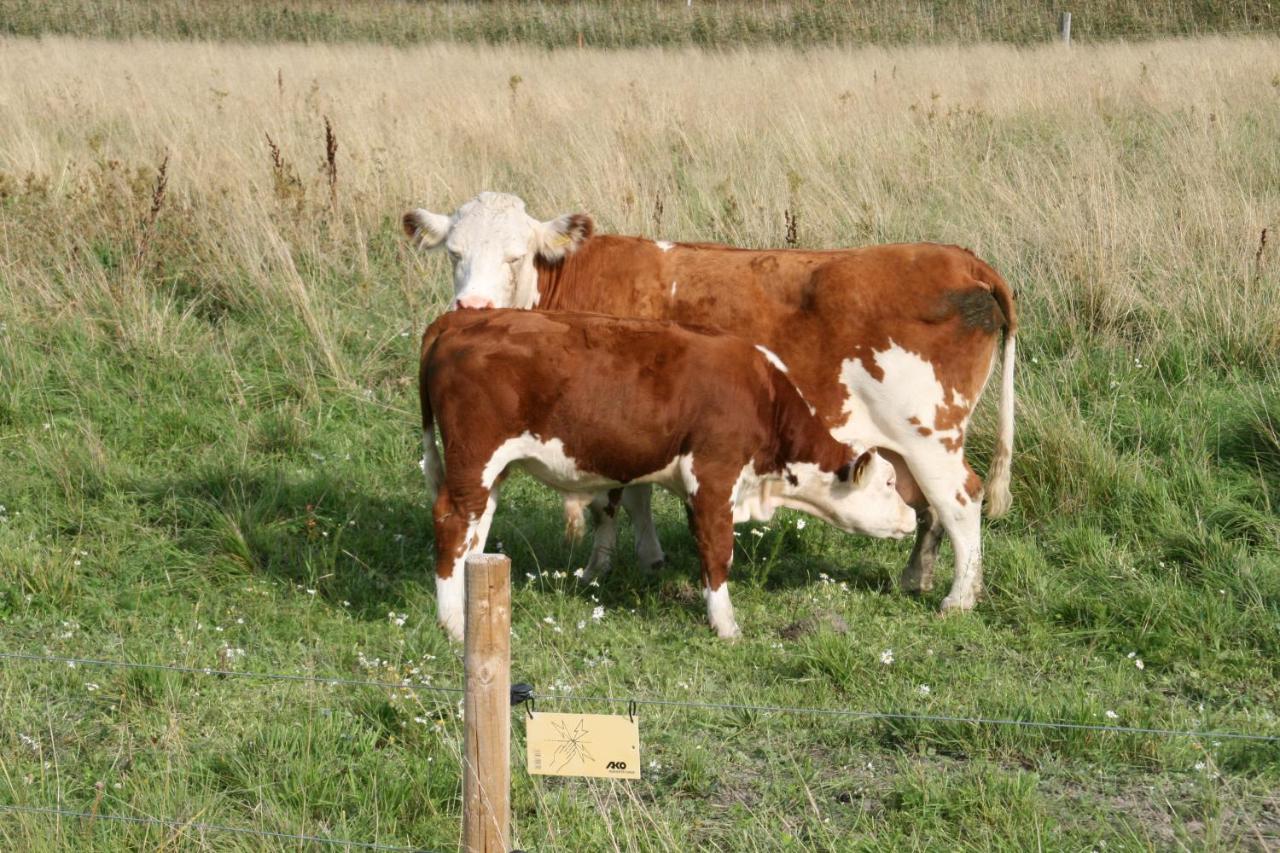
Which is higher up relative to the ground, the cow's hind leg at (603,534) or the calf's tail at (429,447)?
the calf's tail at (429,447)

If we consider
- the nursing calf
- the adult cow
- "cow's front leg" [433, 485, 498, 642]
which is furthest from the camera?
the adult cow

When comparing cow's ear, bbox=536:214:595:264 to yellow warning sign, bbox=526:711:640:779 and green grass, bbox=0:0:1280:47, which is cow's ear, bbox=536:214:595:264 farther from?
green grass, bbox=0:0:1280:47

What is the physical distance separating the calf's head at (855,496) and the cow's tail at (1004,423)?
0.70 meters

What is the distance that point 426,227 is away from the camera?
6.87 meters

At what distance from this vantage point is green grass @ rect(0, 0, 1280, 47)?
23.0 metres

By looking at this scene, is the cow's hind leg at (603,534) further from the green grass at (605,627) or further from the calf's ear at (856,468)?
the calf's ear at (856,468)

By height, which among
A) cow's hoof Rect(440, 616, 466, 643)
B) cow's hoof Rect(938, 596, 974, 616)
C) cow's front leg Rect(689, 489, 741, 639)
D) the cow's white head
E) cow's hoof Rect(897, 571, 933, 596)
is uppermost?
the cow's white head

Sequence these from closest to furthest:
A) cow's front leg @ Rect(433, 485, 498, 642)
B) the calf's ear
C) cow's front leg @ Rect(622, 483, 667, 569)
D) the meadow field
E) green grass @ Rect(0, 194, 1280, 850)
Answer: green grass @ Rect(0, 194, 1280, 850) → the meadow field → cow's front leg @ Rect(433, 485, 498, 642) → the calf's ear → cow's front leg @ Rect(622, 483, 667, 569)

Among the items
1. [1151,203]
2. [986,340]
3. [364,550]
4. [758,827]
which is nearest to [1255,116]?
[1151,203]

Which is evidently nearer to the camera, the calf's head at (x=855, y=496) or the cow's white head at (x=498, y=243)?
the calf's head at (x=855, y=496)

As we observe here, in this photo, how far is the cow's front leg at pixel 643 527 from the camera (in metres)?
6.78

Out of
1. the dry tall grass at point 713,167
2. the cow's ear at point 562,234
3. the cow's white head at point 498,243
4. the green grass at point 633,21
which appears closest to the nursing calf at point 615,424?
the cow's white head at point 498,243

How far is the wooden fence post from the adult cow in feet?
10.6

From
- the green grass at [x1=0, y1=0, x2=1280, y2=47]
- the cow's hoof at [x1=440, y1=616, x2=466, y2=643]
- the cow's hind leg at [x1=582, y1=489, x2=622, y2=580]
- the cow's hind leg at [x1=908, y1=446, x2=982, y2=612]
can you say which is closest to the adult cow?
the cow's hind leg at [x1=908, y1=446, x2=982, y2=612]
